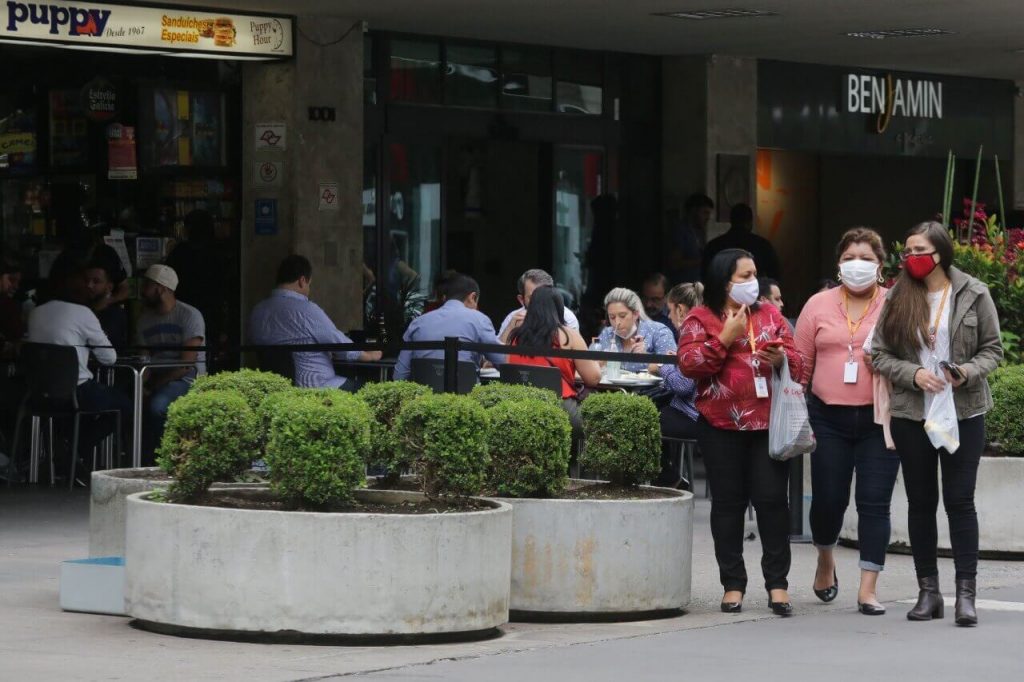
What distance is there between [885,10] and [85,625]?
10363 millimetres

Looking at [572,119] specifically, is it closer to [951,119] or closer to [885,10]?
[885,10]

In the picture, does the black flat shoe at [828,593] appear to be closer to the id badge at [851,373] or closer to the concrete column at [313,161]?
the id badge at [851,373]

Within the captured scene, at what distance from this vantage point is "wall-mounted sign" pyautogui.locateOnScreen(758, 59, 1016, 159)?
20.3 metres

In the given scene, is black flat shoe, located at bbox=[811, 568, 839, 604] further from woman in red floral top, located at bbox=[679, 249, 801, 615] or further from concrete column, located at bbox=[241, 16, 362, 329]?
concrete column, located at bbox=[241, 16, 362, 329]

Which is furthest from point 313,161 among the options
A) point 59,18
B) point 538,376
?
point 538,376

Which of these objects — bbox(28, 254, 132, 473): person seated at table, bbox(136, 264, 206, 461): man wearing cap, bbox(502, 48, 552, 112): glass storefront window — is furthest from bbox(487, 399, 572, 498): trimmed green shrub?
bbox(502, 48, 552, 112): glass storefront window

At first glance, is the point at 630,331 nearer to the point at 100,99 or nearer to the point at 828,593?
the point at 828,593

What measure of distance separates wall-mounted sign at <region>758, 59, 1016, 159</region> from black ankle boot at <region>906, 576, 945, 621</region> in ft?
39.5

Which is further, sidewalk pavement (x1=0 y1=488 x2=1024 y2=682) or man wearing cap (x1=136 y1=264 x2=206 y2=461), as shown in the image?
man wearing cap (x1=136 y1=264 x2=206 y2=461)

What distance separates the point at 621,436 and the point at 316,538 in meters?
1.77

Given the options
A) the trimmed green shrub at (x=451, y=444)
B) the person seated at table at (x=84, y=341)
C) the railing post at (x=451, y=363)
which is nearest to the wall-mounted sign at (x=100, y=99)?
the person seated at table at (x=84, y=341)

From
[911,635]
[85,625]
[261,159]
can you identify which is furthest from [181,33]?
[911,635]

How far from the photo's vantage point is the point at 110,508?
883 centimetres

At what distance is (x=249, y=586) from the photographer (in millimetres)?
7438
